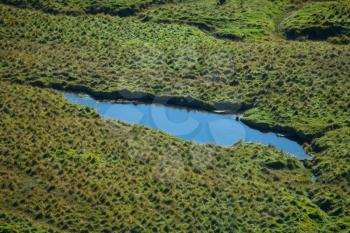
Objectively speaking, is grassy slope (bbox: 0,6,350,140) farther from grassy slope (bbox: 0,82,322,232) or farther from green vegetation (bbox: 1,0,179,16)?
grassy slope (bbox: 0,82,322,232)

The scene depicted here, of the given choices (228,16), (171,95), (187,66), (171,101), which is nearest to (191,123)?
(171,101)

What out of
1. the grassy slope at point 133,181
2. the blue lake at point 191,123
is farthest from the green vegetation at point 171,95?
the blue lake at point 191,123

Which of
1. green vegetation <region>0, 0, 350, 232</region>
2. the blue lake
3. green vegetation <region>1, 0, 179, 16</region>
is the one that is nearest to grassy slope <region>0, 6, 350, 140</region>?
green vegetation <region>0, 0, 350, 232</region>

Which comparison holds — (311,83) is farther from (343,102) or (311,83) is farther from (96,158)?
(96,158)

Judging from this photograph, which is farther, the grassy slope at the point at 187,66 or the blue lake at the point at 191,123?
the grassy slope at the point at 187,66

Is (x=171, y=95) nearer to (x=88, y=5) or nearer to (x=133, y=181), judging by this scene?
(x=133, y=181)

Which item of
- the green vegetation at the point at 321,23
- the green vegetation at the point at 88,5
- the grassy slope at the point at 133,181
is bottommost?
the grassy slope at the point at 133,181

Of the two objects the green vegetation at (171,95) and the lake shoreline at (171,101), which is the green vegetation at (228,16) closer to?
the green vegetation at (171,95)
